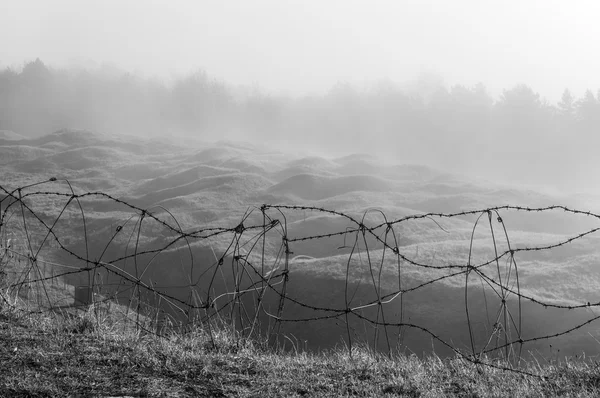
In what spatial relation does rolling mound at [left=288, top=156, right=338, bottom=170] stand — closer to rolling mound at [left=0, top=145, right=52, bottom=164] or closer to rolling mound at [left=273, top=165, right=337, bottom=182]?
rolling mound at [left=273, top=165, right=337, bottom=182]

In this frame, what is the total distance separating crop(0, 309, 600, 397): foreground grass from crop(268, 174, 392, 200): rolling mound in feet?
127

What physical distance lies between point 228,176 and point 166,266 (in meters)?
21.4

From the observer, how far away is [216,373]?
5.37m

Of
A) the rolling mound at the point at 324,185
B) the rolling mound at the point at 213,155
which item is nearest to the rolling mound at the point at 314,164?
the rolling mound at the point at 213,155

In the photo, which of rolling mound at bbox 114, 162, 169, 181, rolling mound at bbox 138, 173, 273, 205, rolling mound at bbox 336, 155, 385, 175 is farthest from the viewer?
rolling mound at bbox 336, 155, 385, 175

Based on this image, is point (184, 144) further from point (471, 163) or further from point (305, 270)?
point (305, 270)

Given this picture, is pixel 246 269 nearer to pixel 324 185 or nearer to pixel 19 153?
pixel 324 185

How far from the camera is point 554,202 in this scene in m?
44.3

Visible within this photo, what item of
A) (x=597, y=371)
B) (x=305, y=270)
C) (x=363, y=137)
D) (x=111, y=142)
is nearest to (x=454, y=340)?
(x=305, y=270)

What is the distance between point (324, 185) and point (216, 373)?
4295cm

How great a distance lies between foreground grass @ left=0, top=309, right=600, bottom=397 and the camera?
4.91 meters

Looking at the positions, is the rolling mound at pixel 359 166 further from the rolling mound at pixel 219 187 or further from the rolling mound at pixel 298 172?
the rolling mound at pixel 219 187

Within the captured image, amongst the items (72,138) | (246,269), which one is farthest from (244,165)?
(246,269)

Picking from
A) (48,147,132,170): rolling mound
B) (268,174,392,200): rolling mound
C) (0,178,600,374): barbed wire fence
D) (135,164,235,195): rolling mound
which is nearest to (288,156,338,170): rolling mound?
(268,174,392,200): rolling mound
